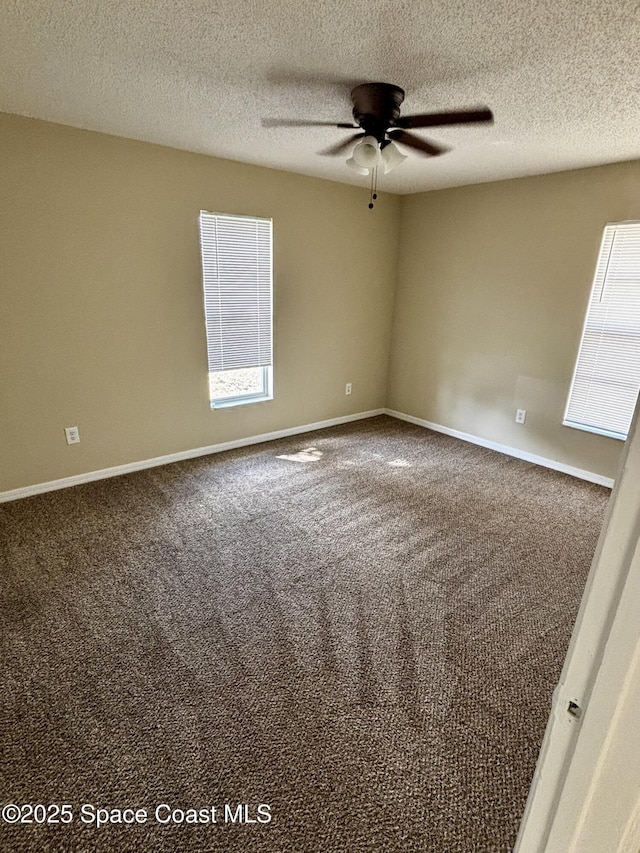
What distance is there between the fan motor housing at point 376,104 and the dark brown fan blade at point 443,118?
63 mm

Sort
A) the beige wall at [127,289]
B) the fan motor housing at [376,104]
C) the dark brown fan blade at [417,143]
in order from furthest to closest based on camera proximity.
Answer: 1. the beige wall at [127,289]
2. the dark brown fan blade at [417,143]
3. the fan motor housing at [376,104]

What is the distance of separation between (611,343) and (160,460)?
3.60 m

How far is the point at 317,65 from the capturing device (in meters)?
1.74

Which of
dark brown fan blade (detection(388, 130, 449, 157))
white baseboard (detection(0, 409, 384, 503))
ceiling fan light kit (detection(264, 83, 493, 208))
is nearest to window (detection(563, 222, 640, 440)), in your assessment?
dark brown fan blade (detection(388, 130, 449, 157))

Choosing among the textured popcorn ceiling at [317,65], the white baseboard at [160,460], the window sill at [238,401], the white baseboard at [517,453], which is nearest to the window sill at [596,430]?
the white baseboard at [517,453]

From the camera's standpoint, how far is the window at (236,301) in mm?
3285

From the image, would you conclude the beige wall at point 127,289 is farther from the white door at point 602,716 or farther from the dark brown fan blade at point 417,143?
the white door at point 602,716

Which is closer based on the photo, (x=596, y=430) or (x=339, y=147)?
(x=339, y=147)

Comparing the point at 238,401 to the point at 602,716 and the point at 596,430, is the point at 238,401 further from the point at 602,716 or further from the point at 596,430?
the point at 602,716

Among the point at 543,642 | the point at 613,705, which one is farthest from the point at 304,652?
the point at 613,705

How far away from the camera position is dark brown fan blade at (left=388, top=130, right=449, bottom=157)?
219 centimetres

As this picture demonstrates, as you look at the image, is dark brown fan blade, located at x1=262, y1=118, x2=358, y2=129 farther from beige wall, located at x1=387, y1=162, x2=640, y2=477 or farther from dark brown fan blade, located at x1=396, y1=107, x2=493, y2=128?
beige wall, located at x1=387, y1=162, x2=640, y2=477

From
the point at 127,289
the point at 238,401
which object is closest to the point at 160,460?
the point at 238,401

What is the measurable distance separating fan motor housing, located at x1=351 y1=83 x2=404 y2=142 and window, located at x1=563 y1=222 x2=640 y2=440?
200 centimetres
